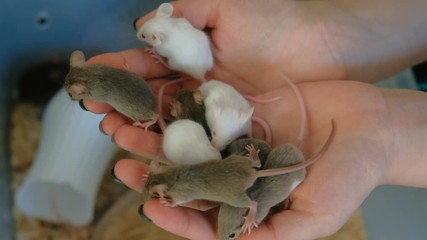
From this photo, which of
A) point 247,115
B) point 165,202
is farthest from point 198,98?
point 165,202

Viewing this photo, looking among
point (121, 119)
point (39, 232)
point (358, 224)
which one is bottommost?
point (39, 232)

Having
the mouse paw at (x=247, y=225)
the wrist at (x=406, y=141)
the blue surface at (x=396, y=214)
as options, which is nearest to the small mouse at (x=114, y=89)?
the mouse paw at (x=247, y=225)

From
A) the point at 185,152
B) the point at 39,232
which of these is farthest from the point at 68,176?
the point at 185,152

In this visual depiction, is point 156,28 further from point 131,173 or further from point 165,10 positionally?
point 131,173

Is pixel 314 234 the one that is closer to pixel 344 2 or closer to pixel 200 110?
pixel 200 110

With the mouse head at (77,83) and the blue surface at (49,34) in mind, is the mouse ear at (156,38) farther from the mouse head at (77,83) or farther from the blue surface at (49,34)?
the blue surface at (49,34)
